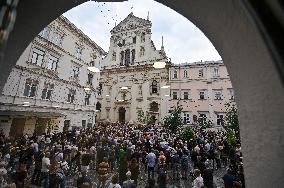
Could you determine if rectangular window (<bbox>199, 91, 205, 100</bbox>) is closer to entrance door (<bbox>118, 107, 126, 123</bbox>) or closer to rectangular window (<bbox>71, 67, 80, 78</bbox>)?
entrance door (<bbox>118, 107, 126, 123</bbox>)

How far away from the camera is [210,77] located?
1474 inches

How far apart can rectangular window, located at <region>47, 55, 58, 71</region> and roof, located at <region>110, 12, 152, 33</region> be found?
23000 mm

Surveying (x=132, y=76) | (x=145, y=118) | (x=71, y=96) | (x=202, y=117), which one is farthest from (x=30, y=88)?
(x=202, y=117)

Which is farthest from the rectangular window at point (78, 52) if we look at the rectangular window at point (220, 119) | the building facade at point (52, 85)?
the rectangular window at point (220, 119)

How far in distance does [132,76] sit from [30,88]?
79.7ft

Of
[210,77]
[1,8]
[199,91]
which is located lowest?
[1,8]

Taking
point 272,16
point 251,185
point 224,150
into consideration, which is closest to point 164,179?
point 224,150

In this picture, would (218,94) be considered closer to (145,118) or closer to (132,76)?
(145,118)

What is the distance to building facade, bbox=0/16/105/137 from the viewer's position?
64.7 feet

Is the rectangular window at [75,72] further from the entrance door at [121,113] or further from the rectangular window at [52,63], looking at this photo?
the entrance door at [121,113]

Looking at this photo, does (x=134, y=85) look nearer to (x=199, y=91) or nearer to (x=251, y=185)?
(x=199, y=91)

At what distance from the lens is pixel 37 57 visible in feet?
73.4

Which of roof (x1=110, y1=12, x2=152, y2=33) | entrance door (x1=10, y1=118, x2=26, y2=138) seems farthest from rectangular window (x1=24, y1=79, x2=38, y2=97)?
roof (x1=110, y1=12, x2=152, y2=33)

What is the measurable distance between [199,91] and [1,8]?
38549 mm
